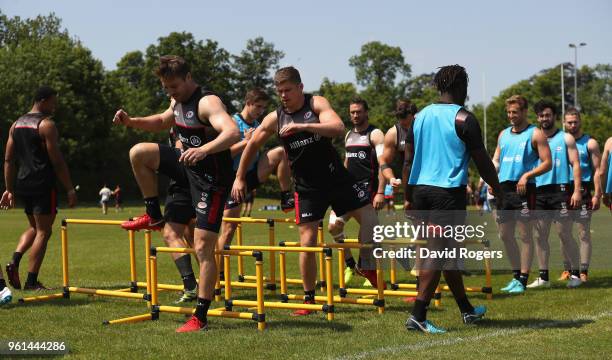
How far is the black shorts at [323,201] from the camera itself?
8.20 metres

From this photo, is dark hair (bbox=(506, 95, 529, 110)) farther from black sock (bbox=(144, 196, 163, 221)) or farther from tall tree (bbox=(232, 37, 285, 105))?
tall tree (bbox=(232, 37, 285, 105))

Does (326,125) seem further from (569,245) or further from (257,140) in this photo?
(569,245)

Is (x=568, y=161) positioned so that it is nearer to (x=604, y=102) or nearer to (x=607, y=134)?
(x=607, y=134)

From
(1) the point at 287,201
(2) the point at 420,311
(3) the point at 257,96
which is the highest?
(3) the point at 257,96

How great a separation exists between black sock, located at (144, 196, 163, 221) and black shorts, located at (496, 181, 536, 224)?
4.41 metres

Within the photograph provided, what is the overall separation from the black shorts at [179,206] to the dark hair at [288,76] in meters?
1.67

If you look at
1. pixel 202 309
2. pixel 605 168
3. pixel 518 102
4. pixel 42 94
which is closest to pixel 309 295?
pixel 202 309

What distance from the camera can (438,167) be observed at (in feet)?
23.6

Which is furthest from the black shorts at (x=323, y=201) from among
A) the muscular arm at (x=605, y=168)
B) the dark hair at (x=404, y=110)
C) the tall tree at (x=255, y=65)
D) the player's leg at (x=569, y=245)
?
the tall tree at (x=255, y=65)

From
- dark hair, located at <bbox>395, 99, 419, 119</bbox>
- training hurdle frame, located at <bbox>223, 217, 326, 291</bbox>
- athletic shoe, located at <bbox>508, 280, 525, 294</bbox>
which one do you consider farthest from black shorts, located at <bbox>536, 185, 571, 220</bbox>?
training hurdle frame, located at <bbox>223, 217, 326, 291</bbox>

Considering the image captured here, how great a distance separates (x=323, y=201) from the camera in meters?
8.24

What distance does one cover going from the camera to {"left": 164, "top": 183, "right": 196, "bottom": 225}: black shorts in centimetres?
859

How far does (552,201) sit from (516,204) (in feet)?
2.05

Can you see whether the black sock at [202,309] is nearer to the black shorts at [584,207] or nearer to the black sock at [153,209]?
the black sock at [153,209]
